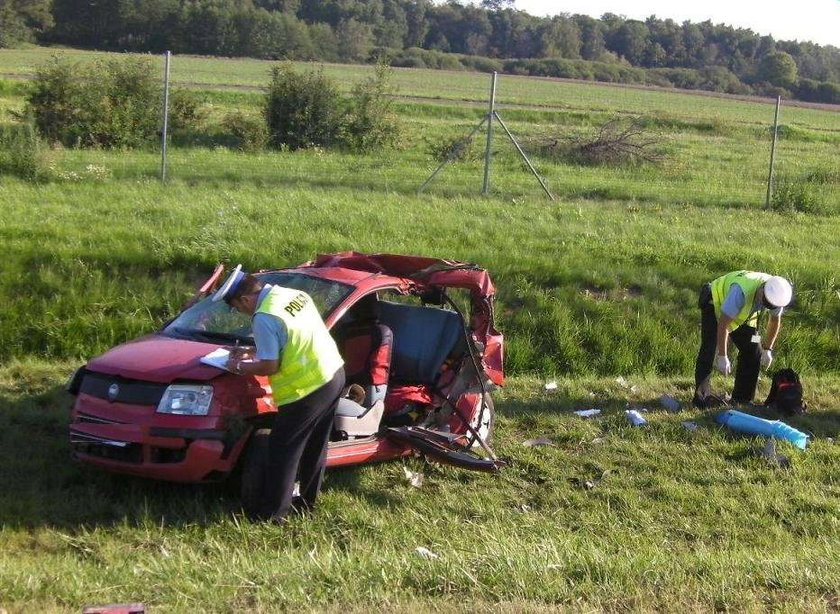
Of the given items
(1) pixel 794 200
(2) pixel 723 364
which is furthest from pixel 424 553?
(1) pixel 794 200

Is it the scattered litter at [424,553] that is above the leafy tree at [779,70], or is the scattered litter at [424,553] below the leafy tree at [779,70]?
below

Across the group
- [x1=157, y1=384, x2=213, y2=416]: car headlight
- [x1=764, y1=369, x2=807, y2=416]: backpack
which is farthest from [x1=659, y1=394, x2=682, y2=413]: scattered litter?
[x1=157, y1=384, x2=213, y2=416]: car headlight

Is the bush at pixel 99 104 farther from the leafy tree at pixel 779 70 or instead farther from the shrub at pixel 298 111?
the leafy tree at pixel 779 70

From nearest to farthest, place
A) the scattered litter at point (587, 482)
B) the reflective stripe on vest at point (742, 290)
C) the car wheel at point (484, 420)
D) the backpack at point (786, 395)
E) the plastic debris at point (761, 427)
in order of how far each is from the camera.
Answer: the scattered litter at point (587, 482), the car wheel at point (484, 420), the plastic debris at point (761, 427), the reflective stripe on vest at point (742, 290), the backpack at point (786, 395)

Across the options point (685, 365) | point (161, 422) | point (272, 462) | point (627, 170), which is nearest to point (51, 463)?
point (161, 422)

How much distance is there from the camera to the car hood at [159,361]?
6.38 metres

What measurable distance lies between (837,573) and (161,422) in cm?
389

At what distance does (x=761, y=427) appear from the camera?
8609 mm

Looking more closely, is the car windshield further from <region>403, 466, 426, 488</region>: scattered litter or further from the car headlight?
<region>403, 466, 426, 488</region>: scattered litter

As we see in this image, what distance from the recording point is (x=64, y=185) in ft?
47.1

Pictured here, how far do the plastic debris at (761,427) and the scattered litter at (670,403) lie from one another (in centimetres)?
A: 56

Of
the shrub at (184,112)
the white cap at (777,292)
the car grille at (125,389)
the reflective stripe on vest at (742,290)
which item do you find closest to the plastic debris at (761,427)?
the reflective stripe on vest at (742,290)

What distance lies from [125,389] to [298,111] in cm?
1493

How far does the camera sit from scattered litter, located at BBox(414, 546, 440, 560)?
5580 millimetres
